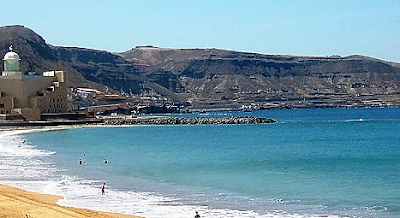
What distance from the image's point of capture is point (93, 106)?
155 metres

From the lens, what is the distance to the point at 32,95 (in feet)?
331

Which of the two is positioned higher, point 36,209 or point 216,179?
point 36,209

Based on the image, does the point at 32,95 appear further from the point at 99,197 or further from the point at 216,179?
the point at 99,197

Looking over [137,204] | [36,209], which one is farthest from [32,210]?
[137,204]

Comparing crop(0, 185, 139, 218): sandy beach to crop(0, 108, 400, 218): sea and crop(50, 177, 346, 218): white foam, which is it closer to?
crop(50, 177, 346, 218): white foam

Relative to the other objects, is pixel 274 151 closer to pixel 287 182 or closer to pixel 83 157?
pixel 83 157

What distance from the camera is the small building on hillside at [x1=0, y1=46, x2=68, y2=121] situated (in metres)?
97.1

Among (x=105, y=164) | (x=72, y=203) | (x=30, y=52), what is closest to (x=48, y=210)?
(x=72, y=203)

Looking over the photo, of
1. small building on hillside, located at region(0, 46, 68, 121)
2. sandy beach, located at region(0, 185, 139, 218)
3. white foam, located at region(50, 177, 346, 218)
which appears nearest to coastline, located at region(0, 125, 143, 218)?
sandy beach, located at region(0, 185, 139, 218)

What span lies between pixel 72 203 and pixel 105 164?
57.3 ft

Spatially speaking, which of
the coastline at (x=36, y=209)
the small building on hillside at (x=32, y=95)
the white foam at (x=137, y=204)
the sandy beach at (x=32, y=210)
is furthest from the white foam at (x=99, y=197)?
the small building on hillside at (x=32, y=95)

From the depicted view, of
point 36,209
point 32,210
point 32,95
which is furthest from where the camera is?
point 32,95

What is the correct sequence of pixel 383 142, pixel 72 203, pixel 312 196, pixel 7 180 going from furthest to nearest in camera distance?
pixel 383 142 < pixel 7 180 < pixel 312 196 < pixel 72 203

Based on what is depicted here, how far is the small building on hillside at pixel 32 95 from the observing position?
97062 millimetres
